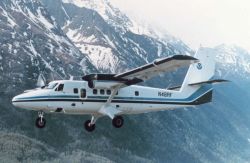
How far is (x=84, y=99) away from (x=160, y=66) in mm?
12942

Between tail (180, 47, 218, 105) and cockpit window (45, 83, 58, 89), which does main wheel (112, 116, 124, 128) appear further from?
tail (180, 47, 218, 105)

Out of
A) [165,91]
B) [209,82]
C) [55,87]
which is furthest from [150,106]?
[55,87]

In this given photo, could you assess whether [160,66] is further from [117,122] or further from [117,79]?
[117,122]

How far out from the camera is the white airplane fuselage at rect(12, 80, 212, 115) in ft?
258

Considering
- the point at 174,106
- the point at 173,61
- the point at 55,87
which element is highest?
the point at 173,61

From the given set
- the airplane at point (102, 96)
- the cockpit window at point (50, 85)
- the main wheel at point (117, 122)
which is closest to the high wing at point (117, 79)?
the airplane at point (102, 96)

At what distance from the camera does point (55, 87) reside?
8044 cm

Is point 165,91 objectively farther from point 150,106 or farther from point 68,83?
point 68,83

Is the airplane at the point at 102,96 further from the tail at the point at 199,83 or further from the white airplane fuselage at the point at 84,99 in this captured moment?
the tail at the point at 199,83

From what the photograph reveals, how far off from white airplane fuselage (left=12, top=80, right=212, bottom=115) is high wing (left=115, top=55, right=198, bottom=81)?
4.80 meters

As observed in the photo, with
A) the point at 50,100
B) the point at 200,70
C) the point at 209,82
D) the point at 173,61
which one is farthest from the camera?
the point at 200,70

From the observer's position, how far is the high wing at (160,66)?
230ft

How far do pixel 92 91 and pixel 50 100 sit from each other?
253 inches

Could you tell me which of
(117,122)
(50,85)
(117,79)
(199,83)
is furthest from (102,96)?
(199,83)
